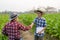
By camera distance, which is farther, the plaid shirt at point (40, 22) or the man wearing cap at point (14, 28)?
the plaid shirt at point (40, 22)

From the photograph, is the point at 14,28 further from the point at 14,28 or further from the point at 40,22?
the point at 40,22

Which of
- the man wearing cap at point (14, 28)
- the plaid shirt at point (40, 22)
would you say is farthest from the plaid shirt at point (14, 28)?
the plaid shirt at point (40, 22)

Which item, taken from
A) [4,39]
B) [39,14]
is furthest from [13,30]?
[4,39]

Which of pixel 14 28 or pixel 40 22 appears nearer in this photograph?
pixel 14 28

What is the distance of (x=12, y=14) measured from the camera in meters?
5.68

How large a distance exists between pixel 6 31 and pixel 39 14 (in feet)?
4.32

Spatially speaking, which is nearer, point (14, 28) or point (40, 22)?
point (14, 28)

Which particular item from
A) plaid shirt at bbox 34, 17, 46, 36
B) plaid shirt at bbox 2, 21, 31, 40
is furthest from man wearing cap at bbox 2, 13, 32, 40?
plaid shirt at bbox 34, 17, 46, 36

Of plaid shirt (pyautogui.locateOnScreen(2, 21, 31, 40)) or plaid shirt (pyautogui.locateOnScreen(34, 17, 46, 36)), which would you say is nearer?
plaid shirt (pyautogui.locateOnScreen(2, 21, 31, 40))

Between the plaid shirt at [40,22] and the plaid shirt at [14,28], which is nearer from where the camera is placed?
the plaid shirt at [14,28]

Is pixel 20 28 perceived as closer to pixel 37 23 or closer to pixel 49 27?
pixel 37 23

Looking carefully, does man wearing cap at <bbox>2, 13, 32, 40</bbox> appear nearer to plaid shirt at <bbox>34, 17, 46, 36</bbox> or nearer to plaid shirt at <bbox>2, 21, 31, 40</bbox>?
plaid shirt at <bbox>2, 21, 31, 40</bbox>

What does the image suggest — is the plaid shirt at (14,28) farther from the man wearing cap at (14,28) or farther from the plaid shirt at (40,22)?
the plaid shirt at (40,22)

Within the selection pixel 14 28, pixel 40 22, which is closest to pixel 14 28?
pixel 14 28
